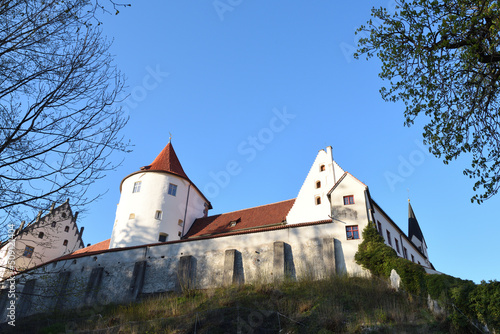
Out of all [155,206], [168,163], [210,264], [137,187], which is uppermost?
[168,163]

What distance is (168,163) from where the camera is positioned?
36938 millimetres

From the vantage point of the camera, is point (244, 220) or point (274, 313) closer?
point (274, 313)

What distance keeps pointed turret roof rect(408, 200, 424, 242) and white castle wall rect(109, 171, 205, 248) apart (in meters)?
25.4

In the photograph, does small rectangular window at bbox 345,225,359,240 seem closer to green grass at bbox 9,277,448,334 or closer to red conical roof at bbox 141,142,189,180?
green grass at bbox 9,277,448,334

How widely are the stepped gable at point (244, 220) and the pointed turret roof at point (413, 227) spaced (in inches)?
812

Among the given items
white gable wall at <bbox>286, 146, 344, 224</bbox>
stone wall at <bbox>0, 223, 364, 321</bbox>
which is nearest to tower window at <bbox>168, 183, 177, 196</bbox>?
stone wall at <bbox>0, 223, 364, 321</bbox>

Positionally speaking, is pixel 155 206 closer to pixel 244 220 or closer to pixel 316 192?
pixel 244 220

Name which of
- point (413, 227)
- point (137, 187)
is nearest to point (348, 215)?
point (137, 187)

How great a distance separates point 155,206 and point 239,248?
11.3 metres

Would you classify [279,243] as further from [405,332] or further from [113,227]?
[113,227]

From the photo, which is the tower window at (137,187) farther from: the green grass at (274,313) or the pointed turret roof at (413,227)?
the pointed turret roof at (413,227)

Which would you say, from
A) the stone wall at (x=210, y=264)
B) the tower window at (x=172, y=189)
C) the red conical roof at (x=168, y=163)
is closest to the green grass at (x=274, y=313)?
the stone wall at (x=210, y=264)

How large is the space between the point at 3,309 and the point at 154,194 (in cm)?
1350

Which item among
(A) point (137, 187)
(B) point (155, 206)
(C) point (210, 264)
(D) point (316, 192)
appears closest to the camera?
(C) point (210, 264)
